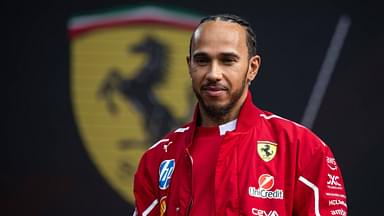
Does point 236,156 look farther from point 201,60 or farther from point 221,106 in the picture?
point 201,60

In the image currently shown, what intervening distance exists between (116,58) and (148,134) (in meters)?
0.45

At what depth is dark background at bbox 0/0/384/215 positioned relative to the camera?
161 inches

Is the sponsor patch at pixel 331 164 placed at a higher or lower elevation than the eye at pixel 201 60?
lower

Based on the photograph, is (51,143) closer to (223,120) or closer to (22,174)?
(22,174)

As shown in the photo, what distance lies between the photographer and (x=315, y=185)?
234cm

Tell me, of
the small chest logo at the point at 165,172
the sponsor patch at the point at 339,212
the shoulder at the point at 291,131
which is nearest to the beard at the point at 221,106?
the shoulder at the point at 291,131

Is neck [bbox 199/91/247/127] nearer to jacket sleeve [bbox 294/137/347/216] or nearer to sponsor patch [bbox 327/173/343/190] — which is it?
jacket sleeve [bbox 294/137/347/216]

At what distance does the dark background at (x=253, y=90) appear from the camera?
13.4 feet

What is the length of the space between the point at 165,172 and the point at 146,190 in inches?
4.5

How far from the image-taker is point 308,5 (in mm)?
4148

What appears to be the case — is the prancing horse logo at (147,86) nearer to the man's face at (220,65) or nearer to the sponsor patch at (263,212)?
the man's face at (220,65)

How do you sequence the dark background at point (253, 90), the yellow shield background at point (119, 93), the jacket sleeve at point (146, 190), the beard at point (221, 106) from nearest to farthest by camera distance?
1. the beard at point (221, 106)
2. the jacket sleeve at point (146, 190)
3. the dark background at point (253, 90)
4. the yellow shield background at point (119, 93)

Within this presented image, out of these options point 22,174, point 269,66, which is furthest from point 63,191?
point 269,66

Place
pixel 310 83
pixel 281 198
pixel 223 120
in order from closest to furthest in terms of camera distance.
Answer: pixel 281 198
pixel 223 120
pixel 310 83
